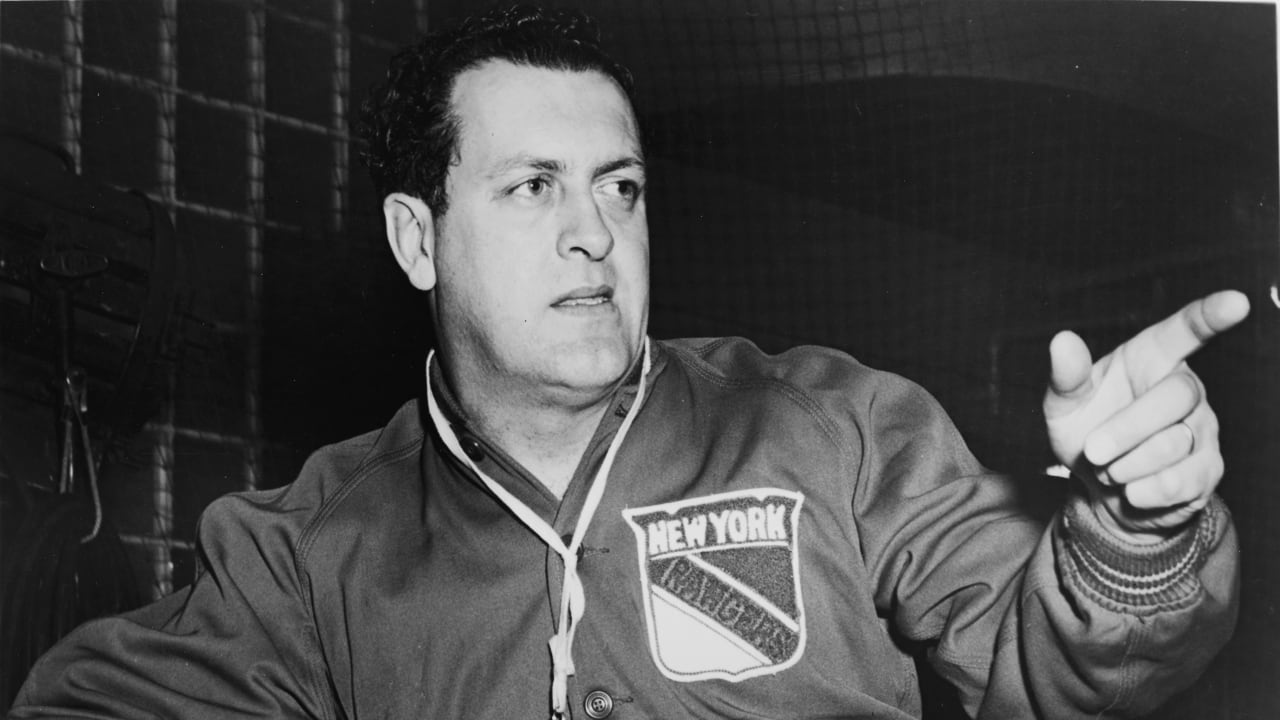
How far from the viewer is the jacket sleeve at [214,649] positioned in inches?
55.0

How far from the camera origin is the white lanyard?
1.33 metres

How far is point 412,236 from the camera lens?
5.21 feet

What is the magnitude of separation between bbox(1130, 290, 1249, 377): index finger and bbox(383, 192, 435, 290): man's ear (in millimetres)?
890

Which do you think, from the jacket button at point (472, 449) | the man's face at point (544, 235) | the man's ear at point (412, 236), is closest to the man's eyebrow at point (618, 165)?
the man's face at point (544, 235)

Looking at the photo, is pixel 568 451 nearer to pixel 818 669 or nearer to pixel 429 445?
pixel 429 445

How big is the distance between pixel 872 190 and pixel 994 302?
28 cm

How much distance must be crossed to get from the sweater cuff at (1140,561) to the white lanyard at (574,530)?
537 millimetres

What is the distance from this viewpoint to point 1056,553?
3.77 ft

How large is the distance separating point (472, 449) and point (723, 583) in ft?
1.11

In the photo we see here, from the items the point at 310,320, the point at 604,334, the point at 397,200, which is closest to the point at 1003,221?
the point at 604,334

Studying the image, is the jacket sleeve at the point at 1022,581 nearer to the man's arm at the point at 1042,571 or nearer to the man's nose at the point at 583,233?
the man's arm at the point at 1042,571

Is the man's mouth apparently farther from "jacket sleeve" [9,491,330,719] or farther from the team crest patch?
"jacket sleeve" [9,491,330,719]

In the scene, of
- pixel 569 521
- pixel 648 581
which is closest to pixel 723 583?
pixel 648 581

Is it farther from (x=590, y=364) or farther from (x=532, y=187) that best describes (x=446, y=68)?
(x=590, y=364)
